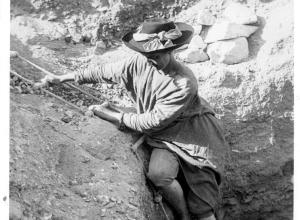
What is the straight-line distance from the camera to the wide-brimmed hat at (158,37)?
3221mm

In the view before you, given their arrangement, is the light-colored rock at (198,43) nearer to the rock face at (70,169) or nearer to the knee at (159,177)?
the rock face at (70,169)

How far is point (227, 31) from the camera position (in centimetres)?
436

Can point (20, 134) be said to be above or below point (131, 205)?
above

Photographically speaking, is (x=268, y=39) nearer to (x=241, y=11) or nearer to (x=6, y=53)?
(x=241, y=11)

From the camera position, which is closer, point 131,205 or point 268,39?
point 131,205

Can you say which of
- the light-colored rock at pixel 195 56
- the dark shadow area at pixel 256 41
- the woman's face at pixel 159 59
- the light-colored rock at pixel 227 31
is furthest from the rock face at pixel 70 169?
the dark shadow area at pixel 256 41

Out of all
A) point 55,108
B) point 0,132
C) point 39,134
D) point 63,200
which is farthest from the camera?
point 55,108

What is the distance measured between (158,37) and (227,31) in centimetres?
128

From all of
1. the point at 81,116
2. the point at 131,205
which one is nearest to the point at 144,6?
the point at 81,116

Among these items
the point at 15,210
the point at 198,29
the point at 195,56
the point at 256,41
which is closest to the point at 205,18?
the point at 198,29

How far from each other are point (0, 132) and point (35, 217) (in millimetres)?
497

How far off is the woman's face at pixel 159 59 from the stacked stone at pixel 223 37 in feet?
3.64

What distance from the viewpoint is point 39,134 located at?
3270 mm

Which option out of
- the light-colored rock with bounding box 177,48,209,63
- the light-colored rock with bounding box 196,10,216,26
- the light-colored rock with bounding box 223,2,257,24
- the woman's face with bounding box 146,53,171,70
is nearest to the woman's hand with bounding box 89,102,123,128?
the woman's face with bounding box 146,53,171,70
